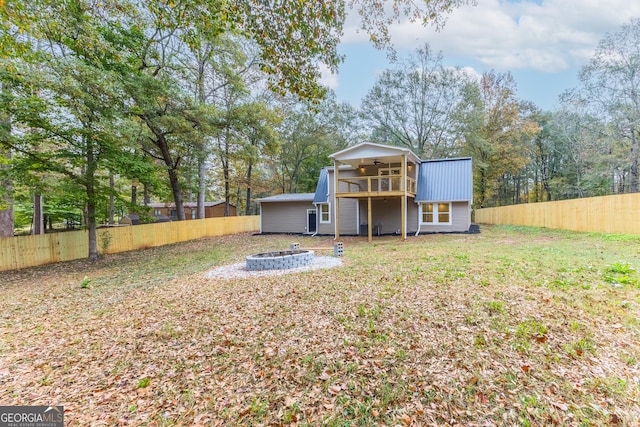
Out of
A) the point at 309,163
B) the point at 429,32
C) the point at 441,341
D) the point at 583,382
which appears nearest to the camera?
the point at 583,382

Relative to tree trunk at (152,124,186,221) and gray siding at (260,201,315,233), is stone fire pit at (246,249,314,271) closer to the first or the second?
tree trunk at (152,124,186,221)

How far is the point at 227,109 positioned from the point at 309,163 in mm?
15179

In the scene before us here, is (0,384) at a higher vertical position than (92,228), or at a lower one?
lower

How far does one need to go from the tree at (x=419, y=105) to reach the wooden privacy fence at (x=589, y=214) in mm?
8791

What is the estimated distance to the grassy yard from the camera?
2600 millimetres

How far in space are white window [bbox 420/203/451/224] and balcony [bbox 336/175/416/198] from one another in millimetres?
1168

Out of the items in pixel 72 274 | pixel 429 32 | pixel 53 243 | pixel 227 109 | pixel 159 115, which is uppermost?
pixel 227 109

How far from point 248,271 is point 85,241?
28.1 ft

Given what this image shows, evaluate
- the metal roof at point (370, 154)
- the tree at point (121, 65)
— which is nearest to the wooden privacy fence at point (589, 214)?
the metal roof at point (370, 154)

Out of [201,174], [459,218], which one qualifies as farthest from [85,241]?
[459,218]

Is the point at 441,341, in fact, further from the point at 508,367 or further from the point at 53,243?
the point at 53,243

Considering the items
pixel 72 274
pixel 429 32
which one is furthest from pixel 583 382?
pixel 72 274

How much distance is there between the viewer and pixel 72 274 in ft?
29.3

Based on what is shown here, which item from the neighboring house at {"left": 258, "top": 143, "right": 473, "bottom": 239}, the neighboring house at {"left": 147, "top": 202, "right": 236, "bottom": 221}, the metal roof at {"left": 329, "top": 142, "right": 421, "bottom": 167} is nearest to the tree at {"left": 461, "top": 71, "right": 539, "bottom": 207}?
the neighboring house at {"left": 258, "top": 143, "right": 473, "bottom": 239}
